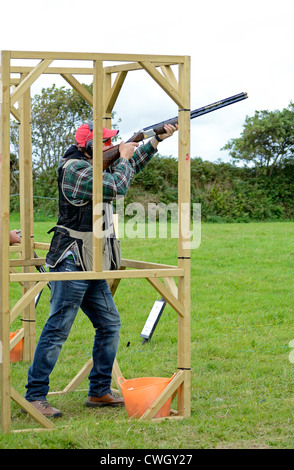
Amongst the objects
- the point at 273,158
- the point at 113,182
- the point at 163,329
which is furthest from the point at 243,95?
the point at 273,158

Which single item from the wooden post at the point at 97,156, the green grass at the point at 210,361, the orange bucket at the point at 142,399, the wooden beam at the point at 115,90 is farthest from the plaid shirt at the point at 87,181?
the green grass at the point at 210,361

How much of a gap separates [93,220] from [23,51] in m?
1.24

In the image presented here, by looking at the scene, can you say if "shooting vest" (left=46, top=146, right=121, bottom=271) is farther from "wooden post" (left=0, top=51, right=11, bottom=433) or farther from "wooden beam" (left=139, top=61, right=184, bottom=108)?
"wooden beam" (left=139, top=61, right=184, bottom=108)

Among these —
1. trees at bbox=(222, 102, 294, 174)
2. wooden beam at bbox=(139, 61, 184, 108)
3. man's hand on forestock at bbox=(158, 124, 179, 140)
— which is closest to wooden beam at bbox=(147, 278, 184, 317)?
man's hand on forestock at bbox=(158, 124, 179, 140)

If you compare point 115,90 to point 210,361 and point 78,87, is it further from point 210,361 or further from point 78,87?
point 210,361

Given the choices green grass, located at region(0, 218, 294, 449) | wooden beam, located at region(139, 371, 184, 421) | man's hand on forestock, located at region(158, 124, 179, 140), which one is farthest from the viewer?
man's hand on forestock, located at region(158, 124, 179, 140)

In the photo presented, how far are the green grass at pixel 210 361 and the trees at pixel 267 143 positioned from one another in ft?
42.4

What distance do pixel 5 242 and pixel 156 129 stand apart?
1563mm

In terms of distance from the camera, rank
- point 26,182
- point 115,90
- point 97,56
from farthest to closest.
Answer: point 26,182 < point 115,90 < point 97,56

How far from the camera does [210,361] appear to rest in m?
6.68

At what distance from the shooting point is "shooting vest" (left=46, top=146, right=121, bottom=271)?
4875mm

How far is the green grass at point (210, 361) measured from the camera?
444cm

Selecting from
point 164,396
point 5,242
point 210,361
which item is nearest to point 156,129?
point 5,242

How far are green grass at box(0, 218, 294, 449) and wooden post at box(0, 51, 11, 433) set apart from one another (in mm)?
266
